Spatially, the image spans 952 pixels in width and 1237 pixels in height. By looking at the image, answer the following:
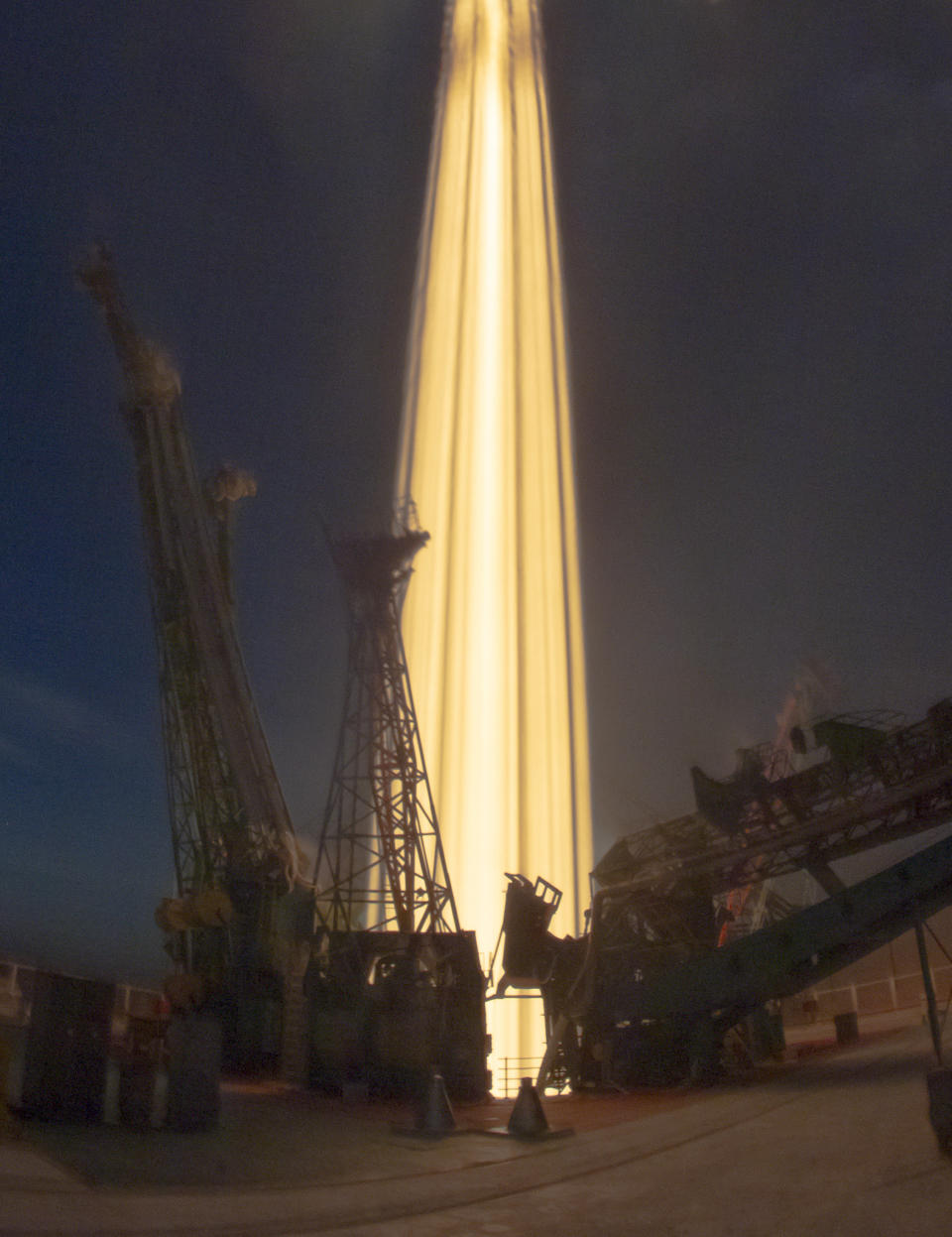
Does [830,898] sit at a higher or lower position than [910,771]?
lower

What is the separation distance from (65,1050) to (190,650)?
72.0ft

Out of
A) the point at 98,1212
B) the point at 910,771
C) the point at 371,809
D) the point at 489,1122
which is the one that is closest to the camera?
the point at 98,1212

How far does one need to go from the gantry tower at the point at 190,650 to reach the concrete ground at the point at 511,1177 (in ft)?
55.7

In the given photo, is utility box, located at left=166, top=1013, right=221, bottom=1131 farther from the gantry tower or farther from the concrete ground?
the gantry tower

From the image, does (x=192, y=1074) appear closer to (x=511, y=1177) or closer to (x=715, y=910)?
(x=511, y=1177)

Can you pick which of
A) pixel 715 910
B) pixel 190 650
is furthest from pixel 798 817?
pixel 190 650

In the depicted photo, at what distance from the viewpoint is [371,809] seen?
29.2m

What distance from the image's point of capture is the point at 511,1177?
36.2 ft

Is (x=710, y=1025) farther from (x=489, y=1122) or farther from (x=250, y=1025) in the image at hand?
(x=250, y=1025)

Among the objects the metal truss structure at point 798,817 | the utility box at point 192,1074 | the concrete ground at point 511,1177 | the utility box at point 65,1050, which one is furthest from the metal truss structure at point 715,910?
the utility box at point 65,1050

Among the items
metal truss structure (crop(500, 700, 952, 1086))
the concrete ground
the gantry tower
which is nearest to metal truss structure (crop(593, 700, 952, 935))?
metal truss structure (crop(500, 700, 952, 1086))

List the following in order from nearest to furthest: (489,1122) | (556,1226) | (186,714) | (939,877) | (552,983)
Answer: (556,1226)
(489,1122)
(939,877)
(552,983)
(186,714)

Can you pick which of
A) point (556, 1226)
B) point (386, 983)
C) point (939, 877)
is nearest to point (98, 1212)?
point (556, 1226)

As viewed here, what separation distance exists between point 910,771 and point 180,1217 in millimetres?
16980
